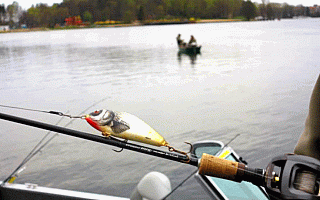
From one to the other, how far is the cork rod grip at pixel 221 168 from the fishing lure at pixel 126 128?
224mm

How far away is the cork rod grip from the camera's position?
1.48 m

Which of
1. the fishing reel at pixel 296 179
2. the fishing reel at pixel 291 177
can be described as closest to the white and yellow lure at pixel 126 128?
the fishing reel at pixel 291 177

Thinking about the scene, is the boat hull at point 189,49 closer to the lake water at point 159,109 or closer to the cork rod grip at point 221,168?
the lake water at point 159,109

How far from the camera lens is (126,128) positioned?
71.3 inches

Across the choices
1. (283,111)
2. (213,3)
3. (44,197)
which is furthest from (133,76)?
(213,3)

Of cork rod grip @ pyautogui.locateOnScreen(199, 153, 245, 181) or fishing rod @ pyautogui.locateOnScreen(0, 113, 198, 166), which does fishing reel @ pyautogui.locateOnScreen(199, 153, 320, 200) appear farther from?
fishing rod @ pyautogui.locateOnScreen(0, 113, 198, 166)

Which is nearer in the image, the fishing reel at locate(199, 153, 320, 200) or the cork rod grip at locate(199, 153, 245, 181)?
the fishing reel at locate(199, 153, 320, 200)

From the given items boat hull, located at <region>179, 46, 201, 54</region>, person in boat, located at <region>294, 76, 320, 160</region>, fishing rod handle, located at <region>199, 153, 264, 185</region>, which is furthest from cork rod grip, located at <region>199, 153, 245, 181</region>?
boat hull, located at <region>179, 46, 201, 54</region>

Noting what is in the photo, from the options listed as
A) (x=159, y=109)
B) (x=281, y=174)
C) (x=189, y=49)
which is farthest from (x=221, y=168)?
(x=189, y=49)

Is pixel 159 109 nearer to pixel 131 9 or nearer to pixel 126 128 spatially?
pixel 126 128

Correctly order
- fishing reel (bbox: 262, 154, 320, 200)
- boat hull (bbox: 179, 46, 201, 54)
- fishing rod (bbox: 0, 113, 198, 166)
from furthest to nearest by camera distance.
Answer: boat hull (bbox: 179, 46, 201, 54) < fishing rod (bbox: 0, 113, 198, 166) < fishing reel (bbox: 262, 154, 320, 200)

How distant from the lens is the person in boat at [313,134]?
1419 mm

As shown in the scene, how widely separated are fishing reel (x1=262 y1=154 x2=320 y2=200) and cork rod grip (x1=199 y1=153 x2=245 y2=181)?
0.70ft

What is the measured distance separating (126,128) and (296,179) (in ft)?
2.75
